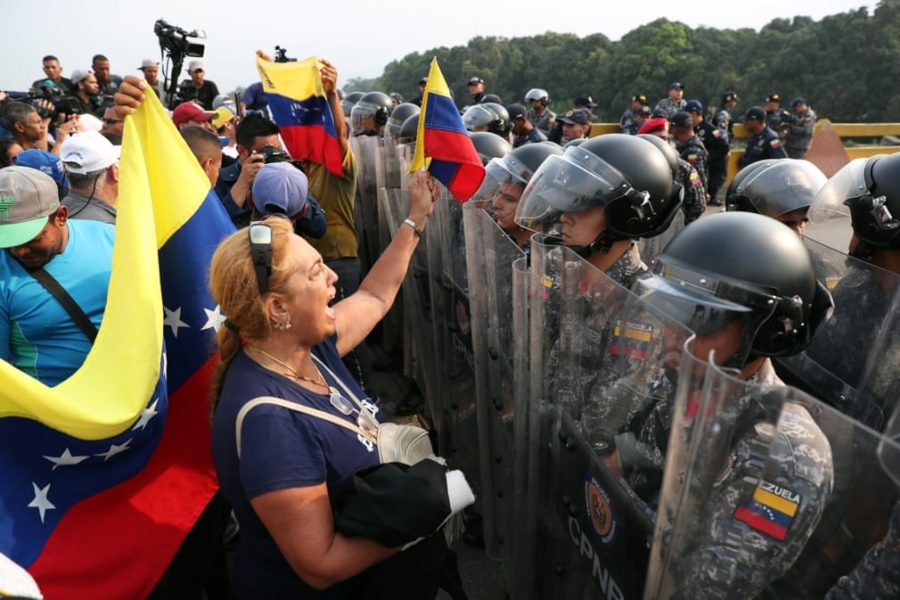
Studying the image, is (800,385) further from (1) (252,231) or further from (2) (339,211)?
(2) (339,211)

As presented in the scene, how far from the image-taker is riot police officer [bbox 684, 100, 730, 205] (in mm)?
12289

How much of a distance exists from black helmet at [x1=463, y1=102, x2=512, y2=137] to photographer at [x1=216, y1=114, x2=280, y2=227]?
3.59m

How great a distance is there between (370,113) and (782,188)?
17.7ft

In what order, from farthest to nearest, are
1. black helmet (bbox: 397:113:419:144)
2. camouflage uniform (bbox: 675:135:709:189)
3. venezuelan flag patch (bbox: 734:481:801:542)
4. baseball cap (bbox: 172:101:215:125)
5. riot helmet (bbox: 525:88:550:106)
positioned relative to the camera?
riot helmet (bbox: 525:88:550:106) → camouflage uniform (bbox: 675:135:709:189) → baseball cap (bbox: 172:101:215:125) → black helmet (bbox: 397:113:419:144) → venezuelan flag patch (bbox: 734:481:801:542)

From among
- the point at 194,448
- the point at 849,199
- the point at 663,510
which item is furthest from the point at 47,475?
the point at 849,199

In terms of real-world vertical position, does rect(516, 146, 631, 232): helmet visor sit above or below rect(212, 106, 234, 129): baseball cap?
above

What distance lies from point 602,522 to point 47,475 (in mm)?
2085

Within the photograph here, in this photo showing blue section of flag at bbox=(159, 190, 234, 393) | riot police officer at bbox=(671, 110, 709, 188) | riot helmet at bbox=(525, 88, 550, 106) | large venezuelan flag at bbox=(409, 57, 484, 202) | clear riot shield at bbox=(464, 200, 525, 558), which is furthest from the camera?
riot helmet at bbox=(525, 88, 550, 106)

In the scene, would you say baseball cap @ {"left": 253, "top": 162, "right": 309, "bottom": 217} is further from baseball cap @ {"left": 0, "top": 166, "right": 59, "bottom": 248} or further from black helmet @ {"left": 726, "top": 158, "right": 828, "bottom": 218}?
black helmet @ {"left": 726, "top": 158, "right": 828, "bottom": 218}

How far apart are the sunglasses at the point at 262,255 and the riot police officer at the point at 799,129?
→ 1568 cm

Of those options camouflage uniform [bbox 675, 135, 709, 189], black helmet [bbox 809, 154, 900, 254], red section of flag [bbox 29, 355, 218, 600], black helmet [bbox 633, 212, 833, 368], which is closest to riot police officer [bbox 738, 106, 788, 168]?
A: camouflage uniform [bbox 675, 135, 709, 189]

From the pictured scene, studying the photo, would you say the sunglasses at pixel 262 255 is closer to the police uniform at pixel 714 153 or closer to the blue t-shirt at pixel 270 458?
the blue t-shirt at pixel 270 458

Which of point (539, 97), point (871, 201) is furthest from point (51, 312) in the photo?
point (539, 97)

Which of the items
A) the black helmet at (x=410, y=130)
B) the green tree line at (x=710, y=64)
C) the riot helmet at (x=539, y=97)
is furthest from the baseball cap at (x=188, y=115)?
the green tree line at (x=710, y=64)
